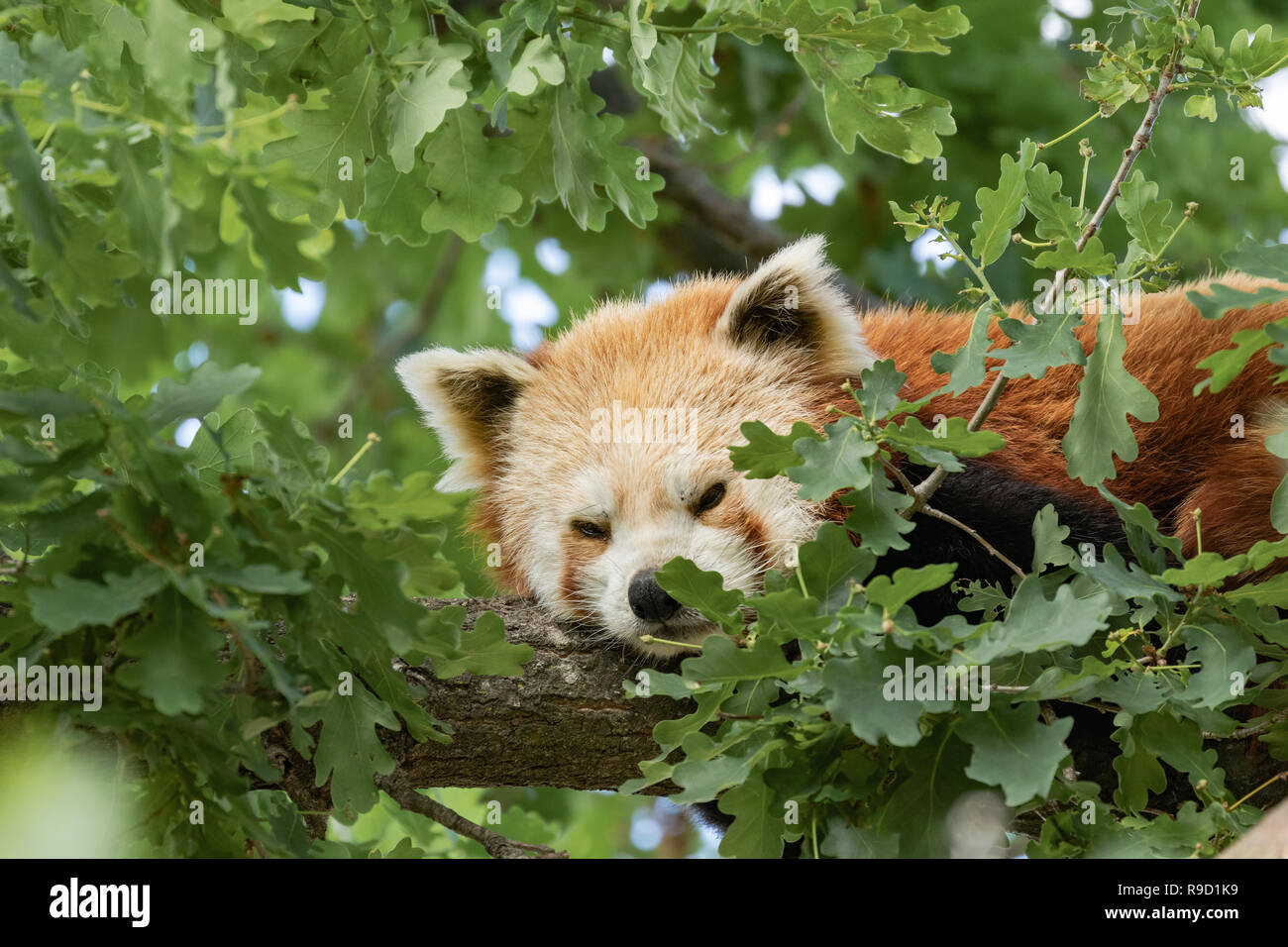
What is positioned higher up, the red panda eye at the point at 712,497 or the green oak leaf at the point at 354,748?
the red panda eye at the point at 712,497

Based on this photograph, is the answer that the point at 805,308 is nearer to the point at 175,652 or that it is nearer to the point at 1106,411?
the point at 1106,411

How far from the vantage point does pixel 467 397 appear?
4.11 m

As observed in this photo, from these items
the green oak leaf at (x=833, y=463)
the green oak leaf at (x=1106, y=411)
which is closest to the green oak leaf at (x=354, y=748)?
the green oak leaf at (x=833, y=463)

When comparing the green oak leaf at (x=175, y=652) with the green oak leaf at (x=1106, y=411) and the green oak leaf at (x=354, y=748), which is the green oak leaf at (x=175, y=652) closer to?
the green oak leaf at (x=354, y=748)

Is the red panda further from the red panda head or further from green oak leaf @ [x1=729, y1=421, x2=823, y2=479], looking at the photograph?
green oak leaf @ [x1=729, y1=421, x2=823, y2=479]

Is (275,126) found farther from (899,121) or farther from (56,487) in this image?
(899,121)

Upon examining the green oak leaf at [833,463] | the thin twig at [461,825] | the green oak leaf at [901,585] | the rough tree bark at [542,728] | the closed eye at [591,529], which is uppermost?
the closed eye at [591,529]

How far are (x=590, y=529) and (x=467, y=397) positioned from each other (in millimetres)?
741

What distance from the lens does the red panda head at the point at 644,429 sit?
3.47 meters

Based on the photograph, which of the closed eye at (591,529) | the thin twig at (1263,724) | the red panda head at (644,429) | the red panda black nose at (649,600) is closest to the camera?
the thin twig at (1263,724)

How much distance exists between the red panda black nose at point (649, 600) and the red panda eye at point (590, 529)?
374 mm

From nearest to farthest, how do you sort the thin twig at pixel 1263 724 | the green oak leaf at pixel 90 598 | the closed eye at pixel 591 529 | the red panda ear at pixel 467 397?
1. the green oak leaf at pixel 90 598
2. the thin twig at pixel 1263 724
3. the closed eye at pixel 591 529
4. the red panda ear at pixel 467 397

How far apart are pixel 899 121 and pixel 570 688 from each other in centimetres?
173

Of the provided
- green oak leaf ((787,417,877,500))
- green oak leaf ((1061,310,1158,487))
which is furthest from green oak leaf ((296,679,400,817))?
green oak leaf ((1061,310,1158,487))
